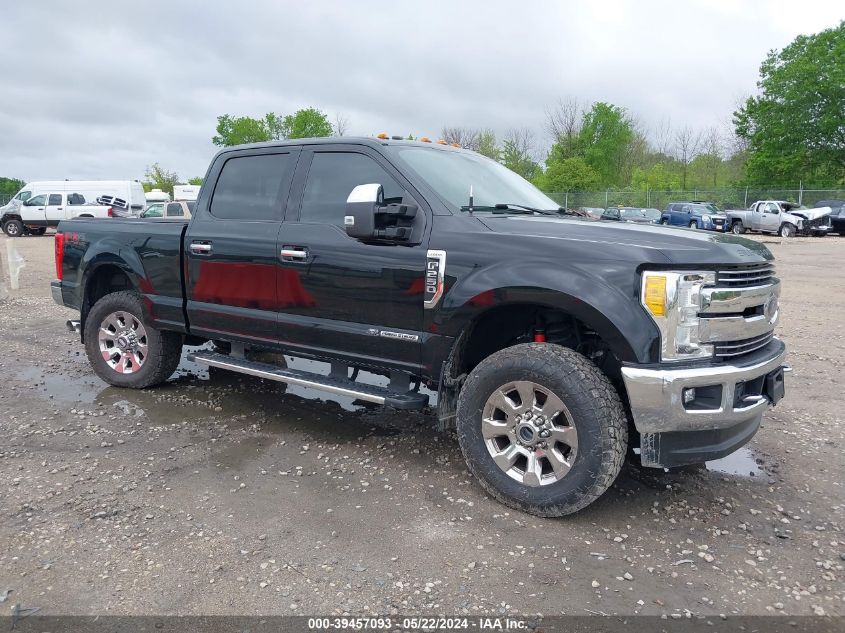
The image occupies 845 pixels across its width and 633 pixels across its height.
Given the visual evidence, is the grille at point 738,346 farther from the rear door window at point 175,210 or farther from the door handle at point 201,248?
the rear door window at point 175,210

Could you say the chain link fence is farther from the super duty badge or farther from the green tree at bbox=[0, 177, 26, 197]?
the green tree at bbox=[0, 177, 26, 197]

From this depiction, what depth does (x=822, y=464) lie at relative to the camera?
4078 mm

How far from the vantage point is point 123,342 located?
5.49 meters

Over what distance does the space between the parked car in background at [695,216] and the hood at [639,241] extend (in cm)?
2954

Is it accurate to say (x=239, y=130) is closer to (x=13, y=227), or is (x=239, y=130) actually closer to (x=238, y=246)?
(x=13, y=227)

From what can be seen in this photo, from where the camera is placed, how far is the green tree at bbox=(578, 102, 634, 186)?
60269 mm

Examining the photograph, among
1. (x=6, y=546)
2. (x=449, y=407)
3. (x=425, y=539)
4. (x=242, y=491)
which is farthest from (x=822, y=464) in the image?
(x=6, y=546)

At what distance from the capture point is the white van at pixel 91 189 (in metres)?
30.2

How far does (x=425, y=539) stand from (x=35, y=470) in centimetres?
242

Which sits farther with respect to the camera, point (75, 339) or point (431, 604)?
point (75, 339)

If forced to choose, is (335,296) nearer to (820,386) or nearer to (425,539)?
(425,539)

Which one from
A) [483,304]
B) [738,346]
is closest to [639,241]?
[738,346]

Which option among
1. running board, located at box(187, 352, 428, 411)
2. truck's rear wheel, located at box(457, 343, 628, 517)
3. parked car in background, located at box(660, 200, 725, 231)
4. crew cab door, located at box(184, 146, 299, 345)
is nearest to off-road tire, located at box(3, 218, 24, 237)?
parked car in background, located at box(660, 200, 725, 231)

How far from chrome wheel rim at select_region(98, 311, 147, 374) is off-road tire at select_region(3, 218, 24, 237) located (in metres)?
29.4
